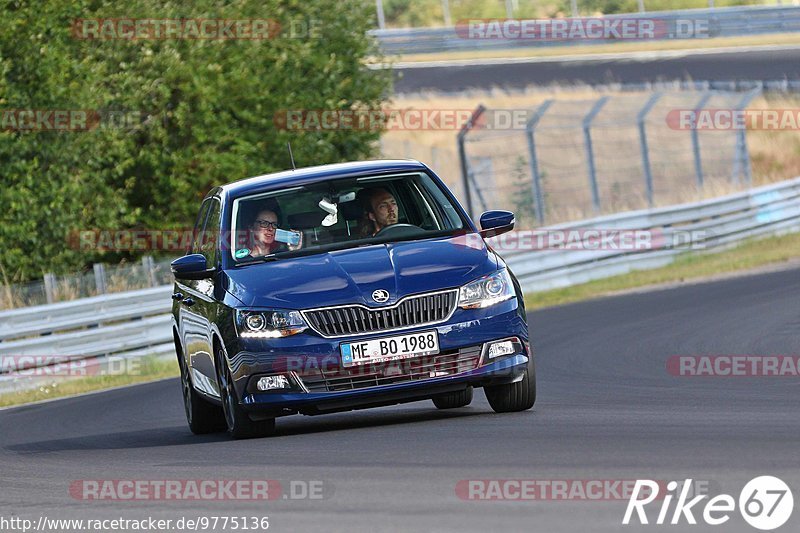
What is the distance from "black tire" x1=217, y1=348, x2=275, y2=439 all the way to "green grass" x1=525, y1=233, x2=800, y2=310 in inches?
495

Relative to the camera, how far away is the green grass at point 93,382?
59.9 feet

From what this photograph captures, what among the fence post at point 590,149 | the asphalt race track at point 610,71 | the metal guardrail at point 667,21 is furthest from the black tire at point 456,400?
the metal guardrail at point 667,21

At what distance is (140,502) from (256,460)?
120 cm

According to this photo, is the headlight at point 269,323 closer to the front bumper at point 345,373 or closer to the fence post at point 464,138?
the front bumper at point 345,373

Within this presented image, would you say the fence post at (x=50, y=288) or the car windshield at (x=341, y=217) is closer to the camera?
the car windshield at (x=341, y=217)

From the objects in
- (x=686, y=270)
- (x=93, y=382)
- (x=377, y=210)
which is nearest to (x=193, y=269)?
(x=377, y=210)

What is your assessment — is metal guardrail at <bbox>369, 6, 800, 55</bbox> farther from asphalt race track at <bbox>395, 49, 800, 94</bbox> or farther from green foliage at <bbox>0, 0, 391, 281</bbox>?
green foliage at <bbox>0, 0, 391, 281</bbox>

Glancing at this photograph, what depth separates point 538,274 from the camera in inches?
955

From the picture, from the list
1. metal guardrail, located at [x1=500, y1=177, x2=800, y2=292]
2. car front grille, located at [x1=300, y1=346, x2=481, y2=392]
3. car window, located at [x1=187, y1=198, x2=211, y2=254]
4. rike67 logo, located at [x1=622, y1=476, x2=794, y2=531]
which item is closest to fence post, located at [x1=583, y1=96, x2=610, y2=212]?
metal guardrail, located at [x1=500, y1=177, x2=800, y2=292]

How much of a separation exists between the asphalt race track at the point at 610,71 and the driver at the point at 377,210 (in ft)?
105

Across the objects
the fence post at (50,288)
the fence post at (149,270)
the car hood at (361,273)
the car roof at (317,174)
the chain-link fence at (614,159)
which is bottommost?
the chain-link fence at (614,159)

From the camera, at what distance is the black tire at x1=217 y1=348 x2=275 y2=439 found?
9969 millimetres

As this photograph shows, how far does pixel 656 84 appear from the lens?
144 ft

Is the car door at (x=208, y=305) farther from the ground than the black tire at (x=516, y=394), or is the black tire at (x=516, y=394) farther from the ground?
the car door at (x=208, y=305)
